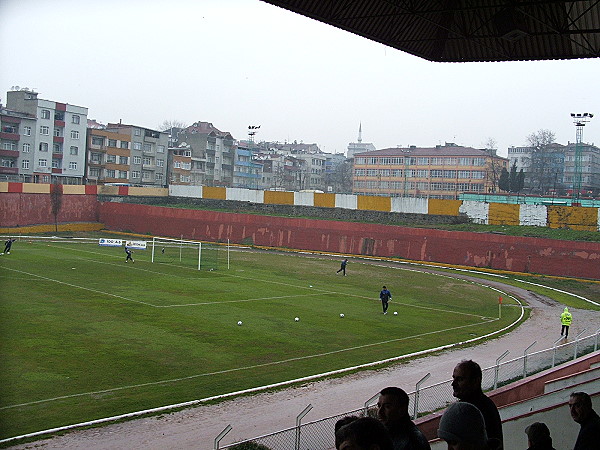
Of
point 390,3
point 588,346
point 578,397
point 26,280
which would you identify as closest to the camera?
point 578,397

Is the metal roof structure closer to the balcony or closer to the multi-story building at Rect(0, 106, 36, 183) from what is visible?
the multi-story building at Rect(0, 106, 36, 183)

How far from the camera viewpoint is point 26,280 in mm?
35812

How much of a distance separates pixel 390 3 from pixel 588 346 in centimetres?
1243

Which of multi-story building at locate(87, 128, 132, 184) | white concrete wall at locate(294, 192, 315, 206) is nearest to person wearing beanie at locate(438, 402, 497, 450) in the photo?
white concrete wall at locate(294, 192, 315, 206)

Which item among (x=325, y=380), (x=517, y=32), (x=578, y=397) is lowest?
(x=325, y=380)

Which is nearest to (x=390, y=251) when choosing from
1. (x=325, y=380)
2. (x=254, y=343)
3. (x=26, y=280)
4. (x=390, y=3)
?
(x=26, y=280)

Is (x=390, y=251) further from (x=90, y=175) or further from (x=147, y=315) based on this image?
(x=90, y=175)

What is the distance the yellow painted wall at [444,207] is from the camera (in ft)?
218

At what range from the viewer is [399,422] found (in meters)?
5.32

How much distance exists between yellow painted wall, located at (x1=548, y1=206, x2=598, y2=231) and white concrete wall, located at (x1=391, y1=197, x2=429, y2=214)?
12440mm

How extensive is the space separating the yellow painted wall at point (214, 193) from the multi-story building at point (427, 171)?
108 ft

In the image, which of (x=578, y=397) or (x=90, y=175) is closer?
(x=578, y=397)

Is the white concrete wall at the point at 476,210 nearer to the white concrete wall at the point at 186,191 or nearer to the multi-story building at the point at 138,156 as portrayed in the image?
the white concrete wall at the point at 186,191

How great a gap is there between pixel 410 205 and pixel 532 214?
41.4 ft
